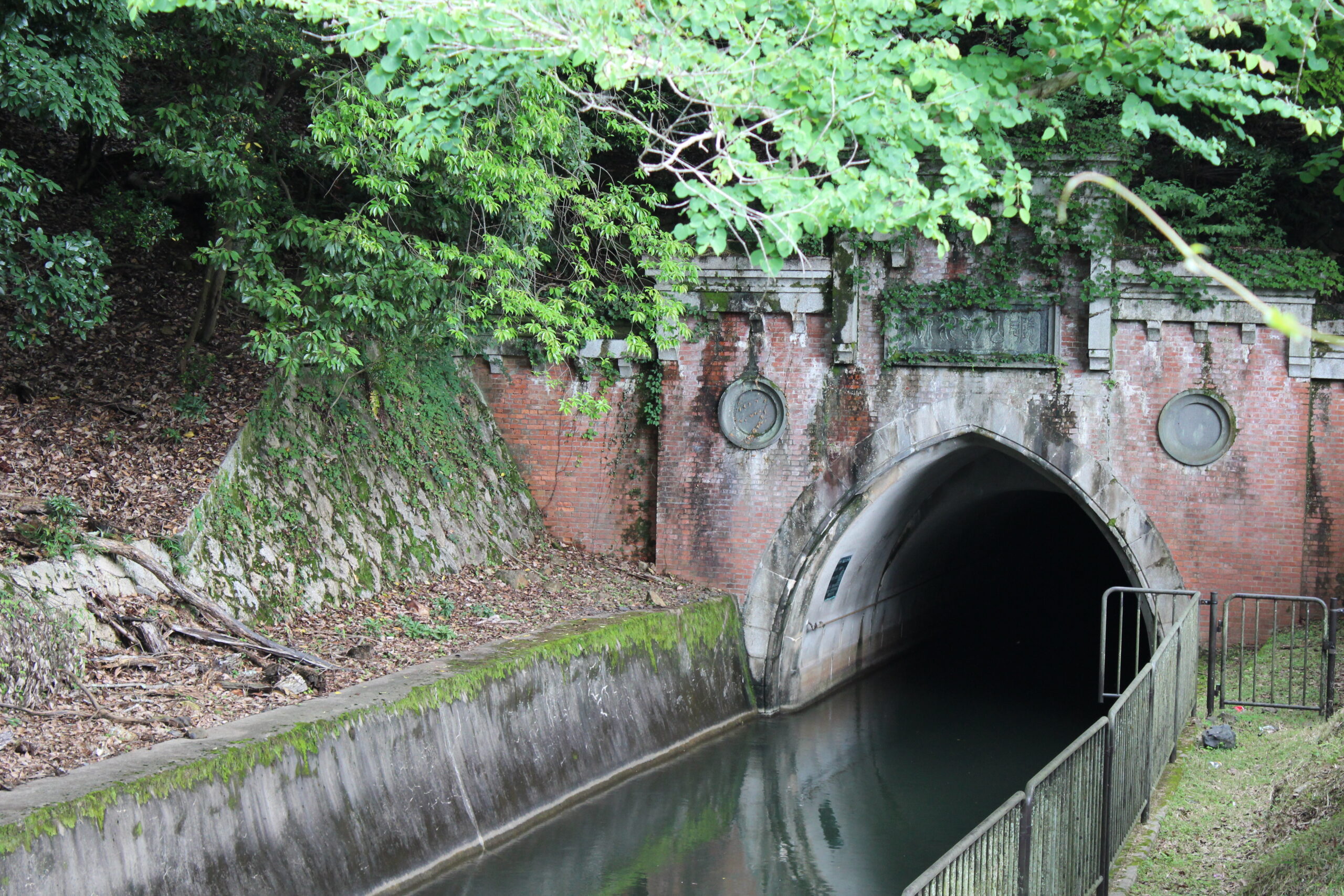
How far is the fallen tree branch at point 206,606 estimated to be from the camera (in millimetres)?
7926

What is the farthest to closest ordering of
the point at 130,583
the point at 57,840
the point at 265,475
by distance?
the point at 265,475
the point at 130,583
the point at 57,840

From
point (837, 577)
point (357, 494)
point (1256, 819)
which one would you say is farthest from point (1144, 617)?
point (357, 494)

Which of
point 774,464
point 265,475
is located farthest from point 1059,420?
point 265,475

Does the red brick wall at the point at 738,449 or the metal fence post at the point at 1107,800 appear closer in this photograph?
the metal fence post at the point at 1107,800

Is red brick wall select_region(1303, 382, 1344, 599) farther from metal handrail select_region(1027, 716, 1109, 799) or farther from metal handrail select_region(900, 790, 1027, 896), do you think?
metal handrail select_region(900, 790, 1027, 896)

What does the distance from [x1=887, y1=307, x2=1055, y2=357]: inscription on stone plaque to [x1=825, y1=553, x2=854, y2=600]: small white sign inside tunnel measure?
2815 mm

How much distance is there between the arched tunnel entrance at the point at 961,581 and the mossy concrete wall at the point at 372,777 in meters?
2.62

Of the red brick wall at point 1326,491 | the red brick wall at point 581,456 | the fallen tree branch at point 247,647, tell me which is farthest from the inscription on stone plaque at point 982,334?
the fallen tree branch at point 247,647

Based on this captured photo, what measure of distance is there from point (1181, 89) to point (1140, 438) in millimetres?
5548

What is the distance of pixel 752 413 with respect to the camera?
41.8 ft

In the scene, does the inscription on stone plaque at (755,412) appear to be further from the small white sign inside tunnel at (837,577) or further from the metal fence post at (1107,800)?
the metal fence post at (1107,800)

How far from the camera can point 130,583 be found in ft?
25.8

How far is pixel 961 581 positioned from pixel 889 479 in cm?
815

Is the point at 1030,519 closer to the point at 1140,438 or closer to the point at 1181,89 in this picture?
the point at 1140,438
